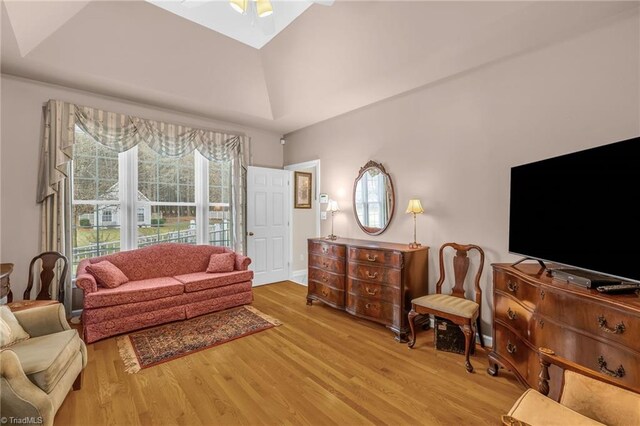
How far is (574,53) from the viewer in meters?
2.32

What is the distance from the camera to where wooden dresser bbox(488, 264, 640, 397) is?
1.39 metres

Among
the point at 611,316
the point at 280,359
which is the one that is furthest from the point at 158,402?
the point at 611,316

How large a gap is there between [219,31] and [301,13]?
1011mm

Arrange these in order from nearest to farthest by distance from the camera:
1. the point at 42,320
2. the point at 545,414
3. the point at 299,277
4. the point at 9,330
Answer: the point at 545,414 < the point at 9,330 < the point at 42,320 < the point at 299,277

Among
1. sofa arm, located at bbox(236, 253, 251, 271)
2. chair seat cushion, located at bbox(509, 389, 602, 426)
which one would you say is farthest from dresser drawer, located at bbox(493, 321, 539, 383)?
sofa arm, located at bbox(236, 253, 251, 271)

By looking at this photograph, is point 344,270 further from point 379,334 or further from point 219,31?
point 219,31

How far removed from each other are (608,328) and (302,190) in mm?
4604

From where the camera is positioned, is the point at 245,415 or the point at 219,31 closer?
the point at 245,415

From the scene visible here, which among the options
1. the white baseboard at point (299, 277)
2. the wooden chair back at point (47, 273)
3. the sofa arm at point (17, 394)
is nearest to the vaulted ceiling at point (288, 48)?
the wooden chair back at point (47, 273)

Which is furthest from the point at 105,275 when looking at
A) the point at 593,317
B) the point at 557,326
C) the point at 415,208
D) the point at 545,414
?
the point at 593,317

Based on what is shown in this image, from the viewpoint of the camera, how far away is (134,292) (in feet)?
10.0

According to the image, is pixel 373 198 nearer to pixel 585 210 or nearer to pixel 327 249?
pixel 327 249

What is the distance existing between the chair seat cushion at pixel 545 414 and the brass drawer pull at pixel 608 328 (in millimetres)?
532

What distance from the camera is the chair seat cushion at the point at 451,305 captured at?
8.20 ft
